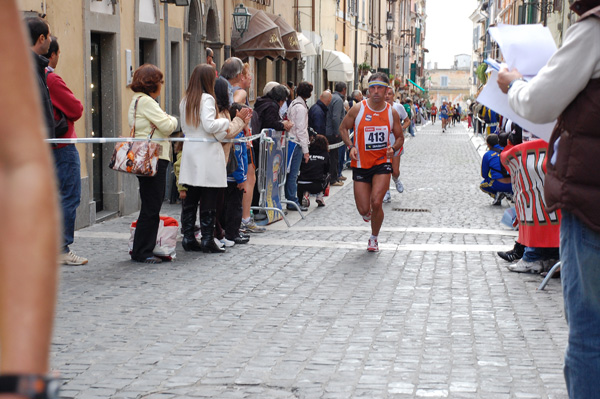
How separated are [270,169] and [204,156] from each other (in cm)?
284

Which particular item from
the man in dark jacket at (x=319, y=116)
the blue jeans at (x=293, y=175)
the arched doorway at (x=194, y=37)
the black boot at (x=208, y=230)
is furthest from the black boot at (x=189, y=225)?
the arched doorway at (x=194, y=37)

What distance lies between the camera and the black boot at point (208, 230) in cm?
916

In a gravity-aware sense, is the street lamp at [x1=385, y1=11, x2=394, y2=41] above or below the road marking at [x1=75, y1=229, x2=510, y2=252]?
above

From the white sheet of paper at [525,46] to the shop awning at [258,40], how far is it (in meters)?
16.8

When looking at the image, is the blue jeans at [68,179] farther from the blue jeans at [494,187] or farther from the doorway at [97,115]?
the blue jeans at [494,187]

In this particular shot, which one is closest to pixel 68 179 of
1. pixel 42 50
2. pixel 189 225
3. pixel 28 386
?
pixel 42 50

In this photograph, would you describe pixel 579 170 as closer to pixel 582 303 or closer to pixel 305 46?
pixel 582 303

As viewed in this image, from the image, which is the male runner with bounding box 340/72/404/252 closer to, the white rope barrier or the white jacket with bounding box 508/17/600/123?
the white rope barrier

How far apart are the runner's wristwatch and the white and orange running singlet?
27.9ft

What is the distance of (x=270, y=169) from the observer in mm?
11781

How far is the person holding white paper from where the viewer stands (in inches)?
113

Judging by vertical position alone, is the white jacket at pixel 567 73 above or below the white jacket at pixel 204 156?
above

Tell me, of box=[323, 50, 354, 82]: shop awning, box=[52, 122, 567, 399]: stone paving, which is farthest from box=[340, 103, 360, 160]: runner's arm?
box=[323, 50, 354, 82]: shop awning

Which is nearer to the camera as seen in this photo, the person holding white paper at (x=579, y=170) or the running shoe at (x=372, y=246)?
the person holding white paper at (x=579, y=170)
